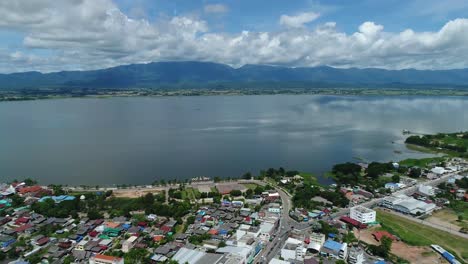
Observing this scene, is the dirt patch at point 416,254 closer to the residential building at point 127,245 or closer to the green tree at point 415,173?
the residential building at point 127,245

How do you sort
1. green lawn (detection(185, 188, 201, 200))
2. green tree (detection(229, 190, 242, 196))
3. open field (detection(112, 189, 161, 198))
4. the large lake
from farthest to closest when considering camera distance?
1. the large lake
2. open field (detection(112, 189, 161, 198))
3. green tree (detection(229, 190, 242, 196))
4. green lawn (detection(185, 188, 201, 200))

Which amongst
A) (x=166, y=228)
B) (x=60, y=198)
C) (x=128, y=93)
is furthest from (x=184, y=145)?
(x=128, y=93)

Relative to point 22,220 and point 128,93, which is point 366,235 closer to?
point 22,220

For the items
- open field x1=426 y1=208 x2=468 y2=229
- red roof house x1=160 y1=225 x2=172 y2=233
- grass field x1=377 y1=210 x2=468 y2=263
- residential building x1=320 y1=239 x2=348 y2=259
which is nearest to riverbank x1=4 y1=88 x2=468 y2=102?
red roof house x1=160 y1=225 x2=172 y2=233

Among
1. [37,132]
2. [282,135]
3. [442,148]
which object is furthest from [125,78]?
[442,148]

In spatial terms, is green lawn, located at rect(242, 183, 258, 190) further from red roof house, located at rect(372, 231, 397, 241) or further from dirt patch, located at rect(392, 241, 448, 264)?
dirt patch, located at rect(392, 241, 448, 264)
